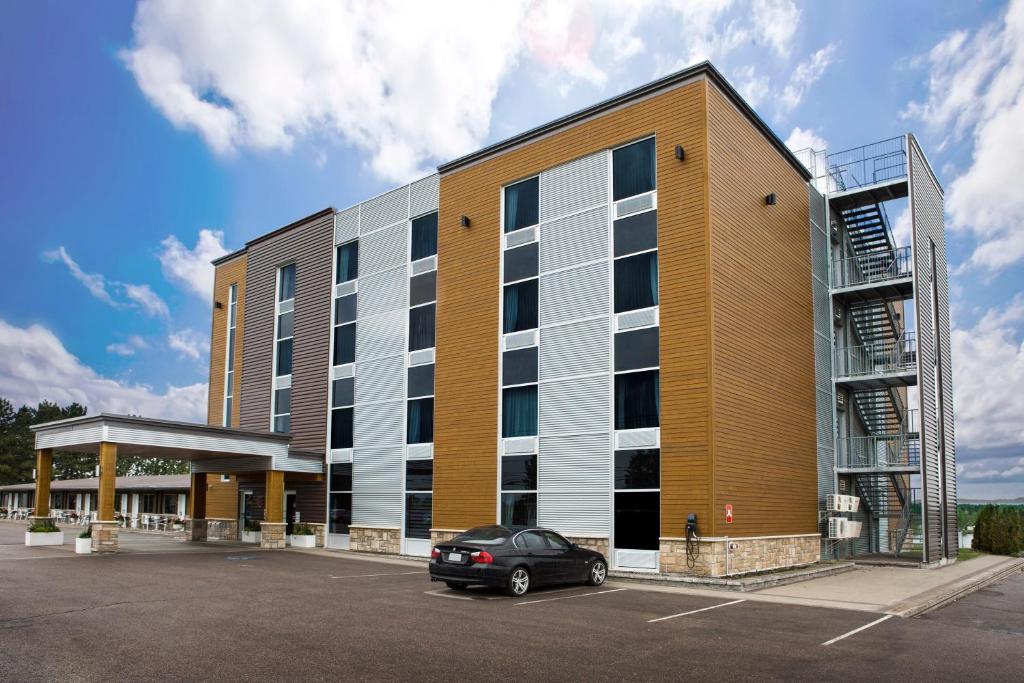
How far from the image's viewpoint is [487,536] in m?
15.6

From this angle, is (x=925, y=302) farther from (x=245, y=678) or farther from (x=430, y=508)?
(x=245, y=678)

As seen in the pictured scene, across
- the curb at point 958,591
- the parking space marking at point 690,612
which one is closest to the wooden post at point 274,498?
the parking space marking at point 690,612

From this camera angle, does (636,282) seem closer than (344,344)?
Yes

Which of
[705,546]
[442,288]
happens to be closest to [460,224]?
[442,288]

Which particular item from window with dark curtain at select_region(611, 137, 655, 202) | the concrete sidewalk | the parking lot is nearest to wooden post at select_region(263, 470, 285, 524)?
the parking lot

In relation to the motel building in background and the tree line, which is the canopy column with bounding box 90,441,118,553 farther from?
the tree line

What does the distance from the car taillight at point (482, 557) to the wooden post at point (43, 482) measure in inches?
745

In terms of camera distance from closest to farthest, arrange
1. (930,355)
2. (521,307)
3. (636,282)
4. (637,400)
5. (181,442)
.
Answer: (637,400) < (636,282) < (521,307) < (930,355) < (181,442)

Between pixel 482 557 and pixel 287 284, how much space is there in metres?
20.9

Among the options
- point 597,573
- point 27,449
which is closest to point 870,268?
point 597,573

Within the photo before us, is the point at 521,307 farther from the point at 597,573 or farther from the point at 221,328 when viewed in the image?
the point at 221,328

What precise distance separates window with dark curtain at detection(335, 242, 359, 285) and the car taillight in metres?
17.0

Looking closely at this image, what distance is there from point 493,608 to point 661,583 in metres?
6.42

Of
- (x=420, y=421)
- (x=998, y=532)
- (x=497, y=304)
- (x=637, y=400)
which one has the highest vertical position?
(x=497, y=304)
